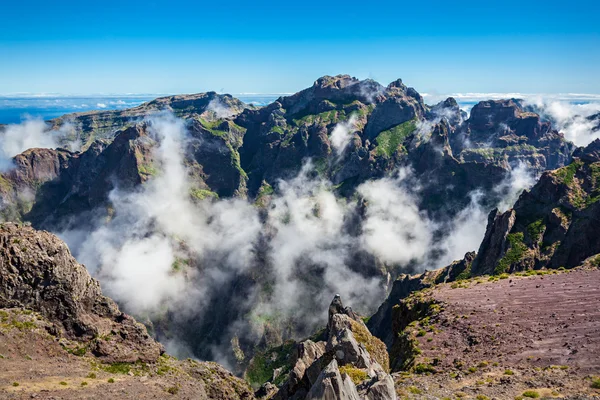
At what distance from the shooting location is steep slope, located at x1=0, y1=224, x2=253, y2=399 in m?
60.2

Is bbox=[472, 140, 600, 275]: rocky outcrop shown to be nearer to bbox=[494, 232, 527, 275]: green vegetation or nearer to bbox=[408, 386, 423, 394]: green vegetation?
bbox=[494, 232, 527, 275]: green vegetation

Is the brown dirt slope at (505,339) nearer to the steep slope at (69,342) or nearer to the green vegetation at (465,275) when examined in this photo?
the steep slope at (69,342)

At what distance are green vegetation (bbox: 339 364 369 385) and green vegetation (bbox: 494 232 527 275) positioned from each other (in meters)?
125

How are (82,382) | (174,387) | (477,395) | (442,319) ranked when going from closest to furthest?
(477,395), (82,382), (174,387), (442,319)

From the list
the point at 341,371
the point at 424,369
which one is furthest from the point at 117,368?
the point at 424,369

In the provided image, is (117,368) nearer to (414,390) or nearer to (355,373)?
(355,373)

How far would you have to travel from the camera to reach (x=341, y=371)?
181 ft

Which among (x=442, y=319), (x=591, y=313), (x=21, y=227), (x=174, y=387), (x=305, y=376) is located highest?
(x=21, y=227)

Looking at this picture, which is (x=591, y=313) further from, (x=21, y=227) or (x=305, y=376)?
(x=21, y=227)

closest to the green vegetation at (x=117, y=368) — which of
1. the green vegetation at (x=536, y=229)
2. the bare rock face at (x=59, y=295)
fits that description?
the bare rock face at (x=59, y=295)

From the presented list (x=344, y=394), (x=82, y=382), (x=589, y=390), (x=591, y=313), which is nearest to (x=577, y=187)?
(x=591, y=313)

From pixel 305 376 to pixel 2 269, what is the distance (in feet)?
200

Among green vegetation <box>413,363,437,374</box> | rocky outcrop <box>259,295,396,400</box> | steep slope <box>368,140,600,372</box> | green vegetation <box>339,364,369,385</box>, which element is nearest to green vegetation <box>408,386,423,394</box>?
rocky outcrop <box>259,295,396,400</box>

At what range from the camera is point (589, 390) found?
44.8 meters
